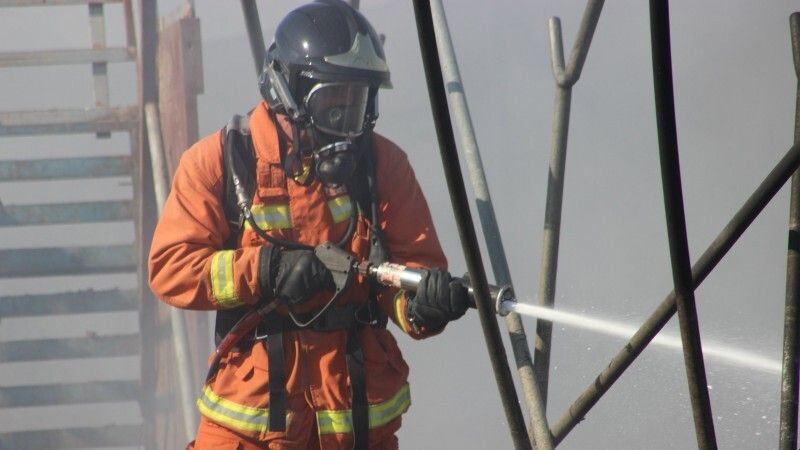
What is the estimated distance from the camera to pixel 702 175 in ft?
22.4

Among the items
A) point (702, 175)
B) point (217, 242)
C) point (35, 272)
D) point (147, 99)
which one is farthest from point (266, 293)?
point (702, 175)

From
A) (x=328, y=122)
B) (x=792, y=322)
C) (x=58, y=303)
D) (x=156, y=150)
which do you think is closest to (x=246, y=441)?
(x=328, y=122)

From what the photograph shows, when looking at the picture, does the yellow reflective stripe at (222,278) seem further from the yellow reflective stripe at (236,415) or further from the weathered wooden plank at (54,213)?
the weathered wooden plank at (54,213)

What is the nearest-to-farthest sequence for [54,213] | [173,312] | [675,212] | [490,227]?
→ [675,212]
[490,227]
[173,312]
[54,213]

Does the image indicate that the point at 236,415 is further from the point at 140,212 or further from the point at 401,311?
the point at 140,212

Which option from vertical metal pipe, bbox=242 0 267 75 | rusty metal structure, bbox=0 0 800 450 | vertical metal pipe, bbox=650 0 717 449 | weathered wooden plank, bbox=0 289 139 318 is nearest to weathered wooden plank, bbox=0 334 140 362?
rusty metal structure, bbox=0 0 800 450

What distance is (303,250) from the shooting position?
2.87 metres

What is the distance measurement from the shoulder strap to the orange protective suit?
2 cm

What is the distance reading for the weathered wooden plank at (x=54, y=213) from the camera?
5988 mm

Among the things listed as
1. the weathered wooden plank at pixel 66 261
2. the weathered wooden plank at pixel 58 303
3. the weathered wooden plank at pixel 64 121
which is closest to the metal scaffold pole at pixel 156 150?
the weathered wooden plank at pixel 64 121

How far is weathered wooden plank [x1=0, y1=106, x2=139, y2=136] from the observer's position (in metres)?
5.76

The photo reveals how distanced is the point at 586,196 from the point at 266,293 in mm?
4739

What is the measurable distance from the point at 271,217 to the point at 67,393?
3979 millimetres

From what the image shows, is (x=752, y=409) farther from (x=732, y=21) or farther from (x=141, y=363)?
(x=141, y=363)
